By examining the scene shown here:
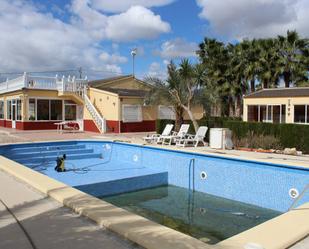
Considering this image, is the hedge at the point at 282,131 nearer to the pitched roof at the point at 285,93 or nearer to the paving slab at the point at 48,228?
the pitched roof at the point at 285,93

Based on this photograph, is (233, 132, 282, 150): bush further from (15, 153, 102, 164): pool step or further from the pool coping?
the pool coping

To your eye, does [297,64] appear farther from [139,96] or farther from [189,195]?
[189,195]

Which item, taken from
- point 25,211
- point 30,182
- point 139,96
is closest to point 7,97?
point 139,96

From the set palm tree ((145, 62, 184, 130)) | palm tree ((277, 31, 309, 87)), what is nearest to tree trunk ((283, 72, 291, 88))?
palm tree ((277, 31, 309, 87))

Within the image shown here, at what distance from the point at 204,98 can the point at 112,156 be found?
8.53 m

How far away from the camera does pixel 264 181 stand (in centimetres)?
977

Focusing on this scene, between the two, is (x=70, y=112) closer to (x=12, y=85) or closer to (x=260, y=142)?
(x=12, y=85)

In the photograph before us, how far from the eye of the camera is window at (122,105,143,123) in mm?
27844

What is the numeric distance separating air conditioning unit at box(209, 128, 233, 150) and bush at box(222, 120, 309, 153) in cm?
174

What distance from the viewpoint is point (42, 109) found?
2961 centimetres

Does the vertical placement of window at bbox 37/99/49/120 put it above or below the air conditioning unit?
above

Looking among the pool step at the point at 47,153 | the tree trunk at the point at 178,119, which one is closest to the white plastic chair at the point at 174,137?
the tree trunk at the point at 178,119

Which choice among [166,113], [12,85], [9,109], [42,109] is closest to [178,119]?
[166,113]

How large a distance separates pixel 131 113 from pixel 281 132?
14.1 m
